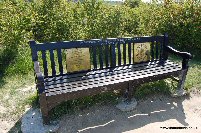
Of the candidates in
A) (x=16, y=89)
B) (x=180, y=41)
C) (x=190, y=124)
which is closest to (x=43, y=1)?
(x=16, y=89)

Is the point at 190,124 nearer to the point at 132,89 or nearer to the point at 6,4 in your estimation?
the point at 132,89

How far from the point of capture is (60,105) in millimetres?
5188

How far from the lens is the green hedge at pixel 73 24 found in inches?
280

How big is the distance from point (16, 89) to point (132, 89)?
247 cm

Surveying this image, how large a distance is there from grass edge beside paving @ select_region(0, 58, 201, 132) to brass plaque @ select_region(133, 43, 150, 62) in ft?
1.98

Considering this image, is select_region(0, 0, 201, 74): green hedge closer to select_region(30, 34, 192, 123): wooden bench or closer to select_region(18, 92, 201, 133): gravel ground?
select_region(30, 34, 192, 123): wooden bench

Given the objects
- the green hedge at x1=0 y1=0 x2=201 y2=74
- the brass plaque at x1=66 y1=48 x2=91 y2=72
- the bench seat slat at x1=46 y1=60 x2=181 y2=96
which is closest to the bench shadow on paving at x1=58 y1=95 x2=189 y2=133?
the bench seat slat at x1=46 y1=60 x2=181 y2=96

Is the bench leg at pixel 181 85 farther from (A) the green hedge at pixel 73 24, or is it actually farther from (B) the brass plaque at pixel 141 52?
(A) the green hedge at pixel 73 24

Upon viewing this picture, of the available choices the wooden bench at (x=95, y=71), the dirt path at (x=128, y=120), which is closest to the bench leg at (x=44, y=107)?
the wooden bench at (x=95, y=71)

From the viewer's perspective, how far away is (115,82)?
4.91 m

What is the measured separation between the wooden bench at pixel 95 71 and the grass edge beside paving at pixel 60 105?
15.9 inches

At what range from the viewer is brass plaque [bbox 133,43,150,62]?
5.66 metres

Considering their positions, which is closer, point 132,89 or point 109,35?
point 132,89

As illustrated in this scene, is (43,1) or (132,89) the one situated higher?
(43,1)
